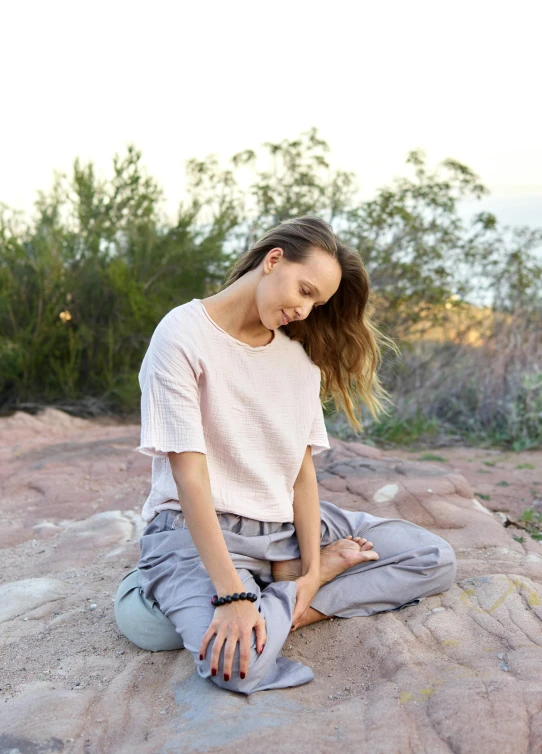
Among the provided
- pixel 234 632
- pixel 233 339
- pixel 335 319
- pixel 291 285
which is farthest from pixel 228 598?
pixel 335 319

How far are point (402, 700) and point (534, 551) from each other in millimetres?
1440

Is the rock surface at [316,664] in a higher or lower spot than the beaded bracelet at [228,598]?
lower

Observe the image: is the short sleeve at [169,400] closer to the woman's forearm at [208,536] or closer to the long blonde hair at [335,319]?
the woman's forearm at [208,536]

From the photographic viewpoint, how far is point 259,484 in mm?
2342

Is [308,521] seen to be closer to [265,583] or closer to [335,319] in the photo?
[265,583]

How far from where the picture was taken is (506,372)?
22.5 feet

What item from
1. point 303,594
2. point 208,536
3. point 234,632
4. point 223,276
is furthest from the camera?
point 223,276

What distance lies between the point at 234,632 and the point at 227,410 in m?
0.65

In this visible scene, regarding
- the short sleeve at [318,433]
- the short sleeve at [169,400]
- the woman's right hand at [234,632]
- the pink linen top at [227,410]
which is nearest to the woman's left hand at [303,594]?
the pink linen top at [227,410]

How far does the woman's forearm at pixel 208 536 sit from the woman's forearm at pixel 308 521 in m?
0.42

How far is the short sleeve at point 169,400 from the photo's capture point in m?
2.08

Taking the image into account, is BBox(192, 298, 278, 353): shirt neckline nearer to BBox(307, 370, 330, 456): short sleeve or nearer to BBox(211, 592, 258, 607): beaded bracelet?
BBox(307, 370, 330, 456): short sleeve

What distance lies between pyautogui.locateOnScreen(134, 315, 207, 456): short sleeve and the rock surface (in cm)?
62

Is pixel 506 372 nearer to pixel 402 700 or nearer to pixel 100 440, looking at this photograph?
pixel 100 440
